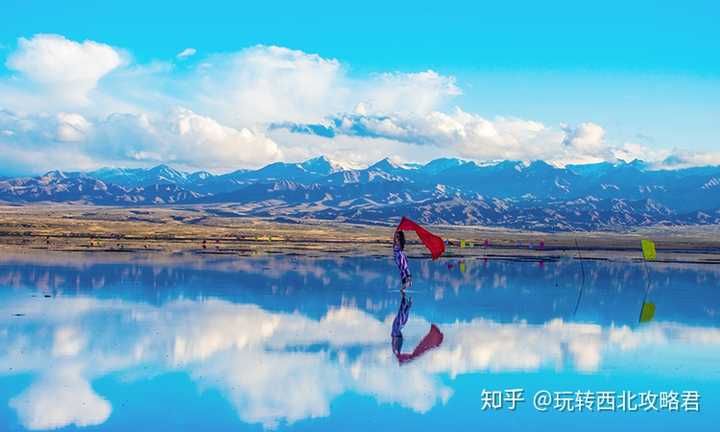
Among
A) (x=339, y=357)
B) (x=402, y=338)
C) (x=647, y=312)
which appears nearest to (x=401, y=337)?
(x=402, y=338)

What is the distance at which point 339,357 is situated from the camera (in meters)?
31.8

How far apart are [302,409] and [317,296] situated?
2903 centimetres

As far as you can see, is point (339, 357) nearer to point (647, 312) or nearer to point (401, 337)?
point (401, 337)

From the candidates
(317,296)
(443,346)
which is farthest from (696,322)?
(317,296)

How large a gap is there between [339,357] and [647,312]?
82.5ft

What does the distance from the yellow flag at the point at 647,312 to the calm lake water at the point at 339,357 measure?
38cm

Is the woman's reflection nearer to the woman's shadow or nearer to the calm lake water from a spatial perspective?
the woman's shadow

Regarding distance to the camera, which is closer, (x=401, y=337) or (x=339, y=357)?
(x=339, y=357)

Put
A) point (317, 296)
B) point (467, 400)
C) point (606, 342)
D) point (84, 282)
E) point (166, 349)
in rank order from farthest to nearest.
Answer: point (84, 282)
point (317, 296)
point (606, 342)
point (166, 349)
point (467, 400)

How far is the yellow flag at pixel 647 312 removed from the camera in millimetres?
45719

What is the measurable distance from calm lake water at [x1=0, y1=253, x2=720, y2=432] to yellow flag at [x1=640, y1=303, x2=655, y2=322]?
0.38 meters

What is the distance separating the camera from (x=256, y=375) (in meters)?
28.0

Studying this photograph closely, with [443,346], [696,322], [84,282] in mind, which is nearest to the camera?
[443,346]

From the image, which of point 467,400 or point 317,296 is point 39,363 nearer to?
point 467,400
